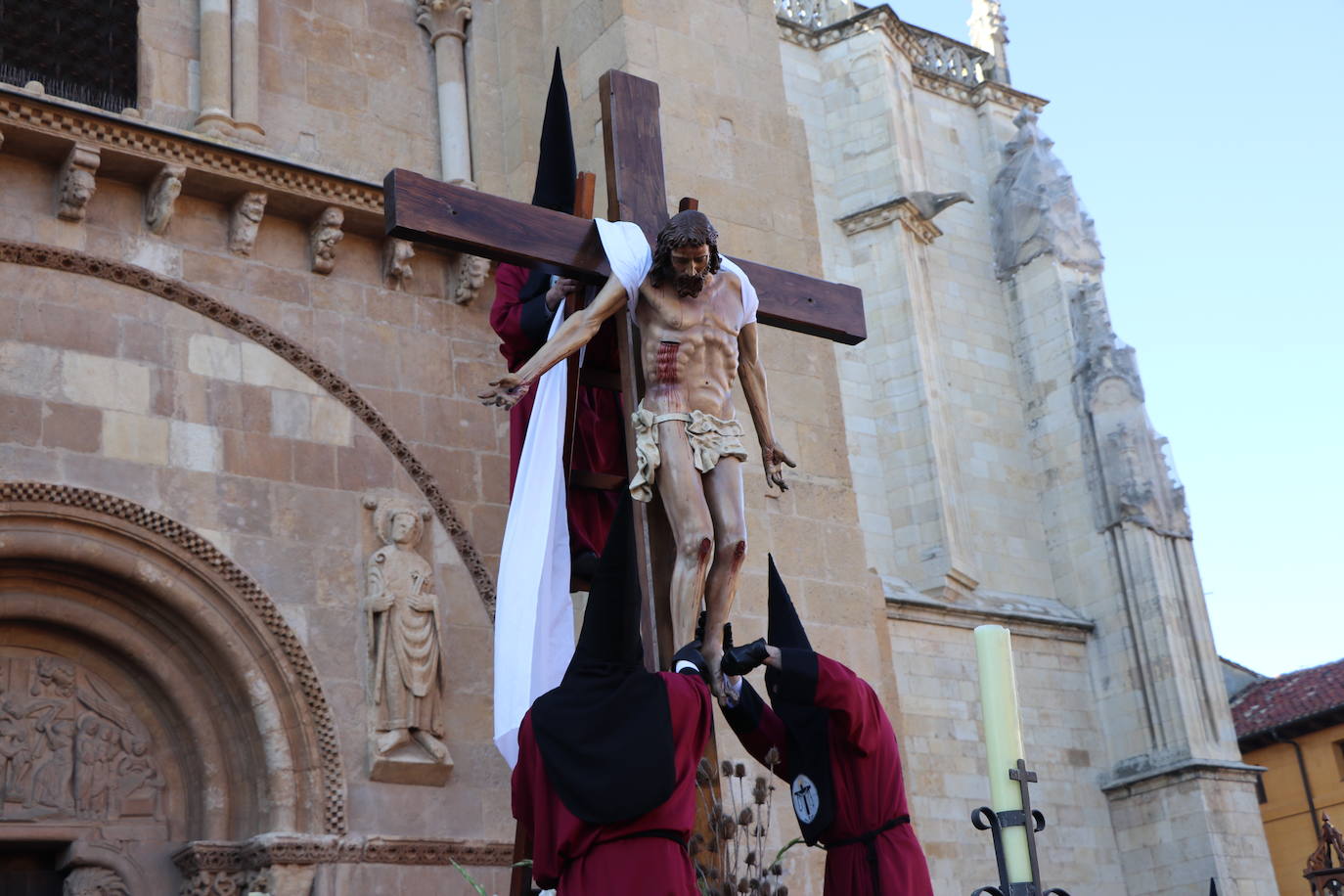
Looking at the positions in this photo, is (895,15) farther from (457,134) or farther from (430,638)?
(430,638)

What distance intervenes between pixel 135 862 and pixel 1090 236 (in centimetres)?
1438

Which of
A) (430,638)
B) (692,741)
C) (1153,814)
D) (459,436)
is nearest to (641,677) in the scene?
(692,741)

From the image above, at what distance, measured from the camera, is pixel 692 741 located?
4004 mm

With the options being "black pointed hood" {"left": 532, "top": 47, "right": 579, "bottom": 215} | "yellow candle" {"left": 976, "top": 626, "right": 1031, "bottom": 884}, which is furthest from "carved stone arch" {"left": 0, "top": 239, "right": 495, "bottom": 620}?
"yellow candle" {"left": 976, "top": 626, "right": 1031, "bottom": 884}

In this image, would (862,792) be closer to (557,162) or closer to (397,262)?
(557,162)

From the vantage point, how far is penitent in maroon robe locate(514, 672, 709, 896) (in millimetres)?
3861

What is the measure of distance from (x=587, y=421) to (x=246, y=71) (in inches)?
155

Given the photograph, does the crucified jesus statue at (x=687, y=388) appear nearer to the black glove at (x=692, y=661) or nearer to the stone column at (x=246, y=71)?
the black glove at (x=692, y=661)

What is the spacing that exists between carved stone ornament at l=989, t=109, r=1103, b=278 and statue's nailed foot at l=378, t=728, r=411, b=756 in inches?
498

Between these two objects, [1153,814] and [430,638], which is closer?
[430,638]

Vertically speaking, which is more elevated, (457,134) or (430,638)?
(457,134)

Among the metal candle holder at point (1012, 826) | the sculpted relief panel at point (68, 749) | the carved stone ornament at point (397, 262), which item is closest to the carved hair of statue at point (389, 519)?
the carved stone ornament at point (397, 262)

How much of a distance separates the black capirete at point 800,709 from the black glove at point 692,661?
18cm

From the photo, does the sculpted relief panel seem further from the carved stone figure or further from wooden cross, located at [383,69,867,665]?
wooden cross, located at [383,69,867,665]
